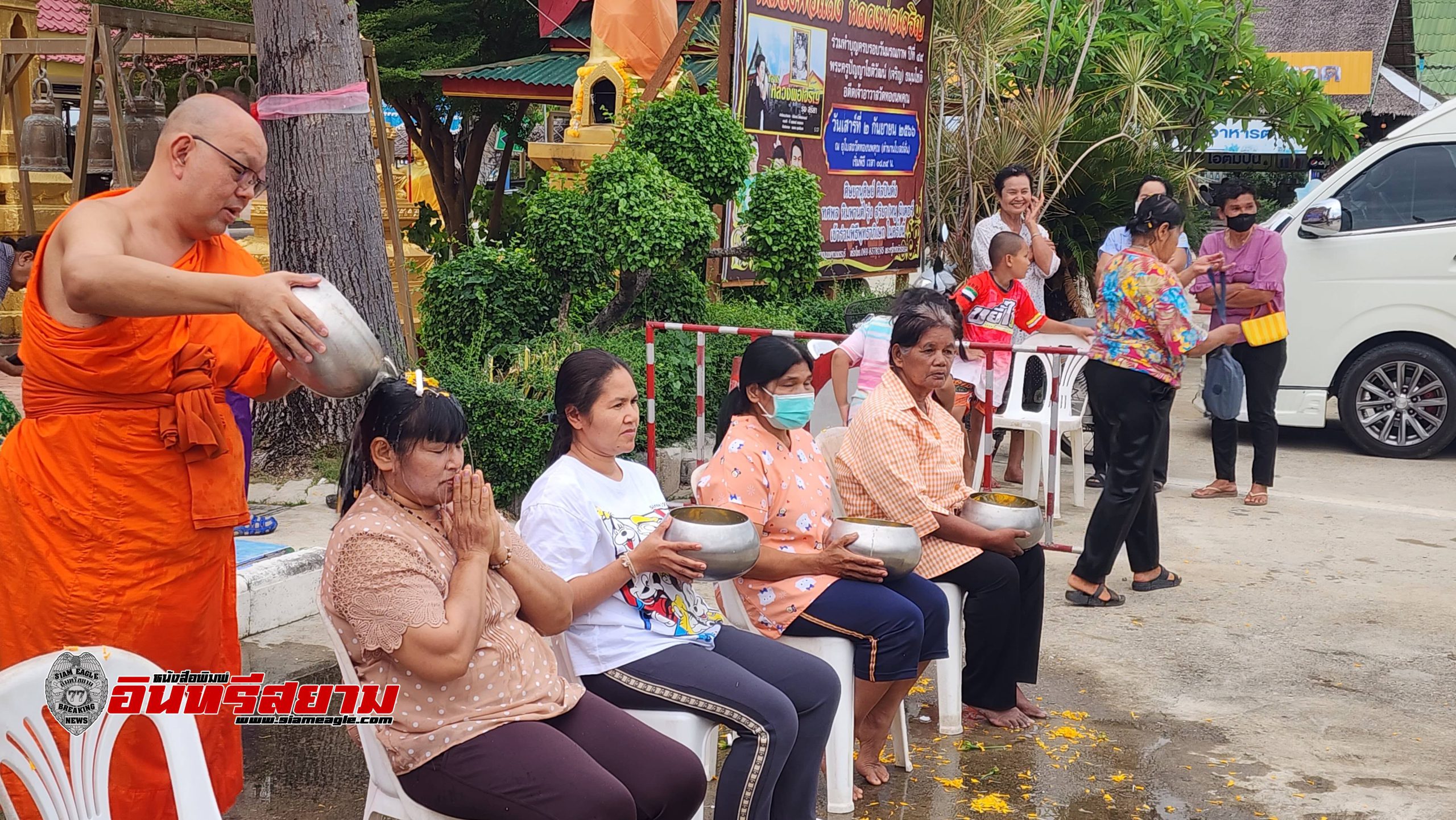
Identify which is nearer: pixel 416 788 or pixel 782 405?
pixel 416 788

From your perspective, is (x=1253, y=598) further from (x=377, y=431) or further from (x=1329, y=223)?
(x=377, y=431)

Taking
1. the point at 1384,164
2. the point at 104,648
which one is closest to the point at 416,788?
the point at 104,648

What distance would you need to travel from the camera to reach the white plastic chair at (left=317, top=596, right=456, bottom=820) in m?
2.62

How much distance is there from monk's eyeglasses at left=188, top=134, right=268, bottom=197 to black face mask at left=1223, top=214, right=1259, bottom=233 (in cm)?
591

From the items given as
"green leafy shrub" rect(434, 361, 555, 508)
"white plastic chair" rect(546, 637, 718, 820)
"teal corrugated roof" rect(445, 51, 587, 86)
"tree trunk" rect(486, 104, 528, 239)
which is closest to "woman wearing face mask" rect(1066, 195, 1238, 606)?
"green leafy shrub" rect(434, 361, 555, 508)

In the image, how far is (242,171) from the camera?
278 centimetres

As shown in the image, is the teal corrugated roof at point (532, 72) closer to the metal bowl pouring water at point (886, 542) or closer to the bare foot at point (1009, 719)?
the bare foot at point (1009, 719)

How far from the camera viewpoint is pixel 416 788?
2613mm

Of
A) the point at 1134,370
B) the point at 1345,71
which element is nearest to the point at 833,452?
the point at 1134,370

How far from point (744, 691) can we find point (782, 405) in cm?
90

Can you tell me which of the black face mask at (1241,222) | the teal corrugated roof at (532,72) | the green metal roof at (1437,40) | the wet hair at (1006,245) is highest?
the green metal roof at (1437,40)

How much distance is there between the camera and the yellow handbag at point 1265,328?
7.39m

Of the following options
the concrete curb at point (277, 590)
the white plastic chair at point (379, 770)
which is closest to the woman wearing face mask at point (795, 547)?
the white plastic chair at point (379, 770)

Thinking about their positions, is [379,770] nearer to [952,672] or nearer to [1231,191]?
[952,672]
